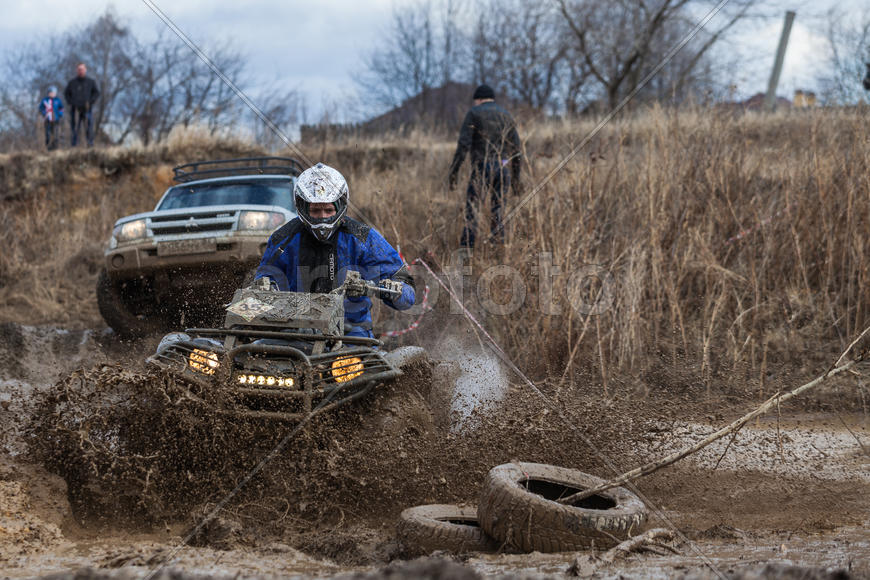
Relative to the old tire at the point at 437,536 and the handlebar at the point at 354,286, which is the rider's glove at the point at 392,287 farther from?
the old tire at the point at 437,536

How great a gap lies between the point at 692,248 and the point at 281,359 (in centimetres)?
544

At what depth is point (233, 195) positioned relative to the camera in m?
9.03

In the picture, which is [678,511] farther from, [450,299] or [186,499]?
[450,299]

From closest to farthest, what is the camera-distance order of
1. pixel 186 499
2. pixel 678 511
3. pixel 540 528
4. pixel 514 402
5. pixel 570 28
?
pixel 540 528, pixel 186 499, pixel 678 511, pixel 514 402, pixel 570 28

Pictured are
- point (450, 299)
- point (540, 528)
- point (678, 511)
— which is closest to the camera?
point (540, 528)

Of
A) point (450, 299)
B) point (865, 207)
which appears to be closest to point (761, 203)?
point (865, 207)

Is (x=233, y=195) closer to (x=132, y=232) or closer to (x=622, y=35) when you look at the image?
(x=132, y=232)

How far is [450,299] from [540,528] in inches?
205

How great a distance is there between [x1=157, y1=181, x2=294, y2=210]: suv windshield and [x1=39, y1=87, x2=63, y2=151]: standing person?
9.80m

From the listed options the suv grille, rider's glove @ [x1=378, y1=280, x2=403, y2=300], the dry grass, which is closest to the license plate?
the suv grille

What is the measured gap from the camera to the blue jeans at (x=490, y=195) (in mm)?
8672

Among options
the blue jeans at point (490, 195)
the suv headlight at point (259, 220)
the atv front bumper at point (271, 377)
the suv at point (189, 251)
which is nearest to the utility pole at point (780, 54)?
the blue jeans at point (490, 195)

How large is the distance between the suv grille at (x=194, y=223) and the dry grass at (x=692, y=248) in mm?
1893

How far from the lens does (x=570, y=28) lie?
2488 cm
